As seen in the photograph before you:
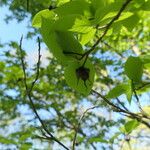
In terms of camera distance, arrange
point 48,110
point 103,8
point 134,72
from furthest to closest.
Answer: point 48,110 → point 134,72 → point 103,8

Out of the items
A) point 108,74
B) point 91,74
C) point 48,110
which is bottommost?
point 91,74

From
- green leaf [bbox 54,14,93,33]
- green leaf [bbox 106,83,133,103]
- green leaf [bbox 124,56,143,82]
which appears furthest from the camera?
green leaf [bbox 106,83,133,103]

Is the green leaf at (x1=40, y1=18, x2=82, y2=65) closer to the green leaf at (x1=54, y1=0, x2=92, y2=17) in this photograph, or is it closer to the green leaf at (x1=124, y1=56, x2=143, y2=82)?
the green leaf at (x1=54, y1=0, x2=92, y2=17)

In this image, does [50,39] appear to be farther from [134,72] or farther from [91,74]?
[134,72]

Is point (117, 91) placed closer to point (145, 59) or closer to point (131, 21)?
point (145, 59)

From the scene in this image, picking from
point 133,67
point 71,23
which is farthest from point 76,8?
point 133,67

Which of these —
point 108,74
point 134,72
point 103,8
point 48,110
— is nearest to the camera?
point 103,8

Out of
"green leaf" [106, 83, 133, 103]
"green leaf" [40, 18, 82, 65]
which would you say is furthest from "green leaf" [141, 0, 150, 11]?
"green leaf" [106, 83, 133, 103]

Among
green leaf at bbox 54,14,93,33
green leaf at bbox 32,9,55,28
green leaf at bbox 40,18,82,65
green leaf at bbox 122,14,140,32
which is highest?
green leaf at bbox 32,9,55,28

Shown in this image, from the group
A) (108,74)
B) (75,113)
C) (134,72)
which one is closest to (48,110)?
(75,113)
